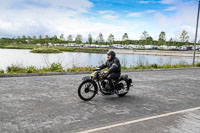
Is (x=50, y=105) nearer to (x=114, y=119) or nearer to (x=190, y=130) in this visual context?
(x=114, y=119)

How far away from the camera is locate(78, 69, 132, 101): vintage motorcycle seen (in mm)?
6280

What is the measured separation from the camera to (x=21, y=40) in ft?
354

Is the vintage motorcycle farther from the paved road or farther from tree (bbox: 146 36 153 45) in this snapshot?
tree (bbox: 146 36 153 45)

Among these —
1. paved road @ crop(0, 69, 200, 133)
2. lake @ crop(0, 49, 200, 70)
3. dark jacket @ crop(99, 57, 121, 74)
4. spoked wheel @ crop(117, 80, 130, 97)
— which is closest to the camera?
paved road @ crop(0, 69, 200, 133)

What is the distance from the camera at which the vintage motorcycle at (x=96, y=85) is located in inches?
247

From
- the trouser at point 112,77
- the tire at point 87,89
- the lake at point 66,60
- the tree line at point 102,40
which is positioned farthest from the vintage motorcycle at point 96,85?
the tree line at point 102,40

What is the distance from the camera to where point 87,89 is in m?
6.37

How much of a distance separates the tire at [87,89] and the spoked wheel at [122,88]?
105 cm

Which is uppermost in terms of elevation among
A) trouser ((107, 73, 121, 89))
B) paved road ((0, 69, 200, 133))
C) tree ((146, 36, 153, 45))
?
tree ((146, 36, 153, 45))

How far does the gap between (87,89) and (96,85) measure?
0.35 m

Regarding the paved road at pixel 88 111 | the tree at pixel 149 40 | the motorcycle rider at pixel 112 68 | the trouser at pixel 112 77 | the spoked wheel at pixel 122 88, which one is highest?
the tree at pixel 149 40

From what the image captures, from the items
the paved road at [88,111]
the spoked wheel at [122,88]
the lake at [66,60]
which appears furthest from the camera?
the lake at [66,60]

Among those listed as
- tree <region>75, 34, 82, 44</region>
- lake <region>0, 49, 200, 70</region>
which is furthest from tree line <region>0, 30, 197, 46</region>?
lake <region>0, 49, 200, 70</region>

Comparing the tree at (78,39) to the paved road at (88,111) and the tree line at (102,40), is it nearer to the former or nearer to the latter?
the tree line at (102,40)
